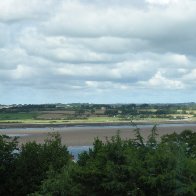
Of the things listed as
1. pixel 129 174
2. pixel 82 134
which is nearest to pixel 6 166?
pixel 129 174

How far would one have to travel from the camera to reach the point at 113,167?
2967 cm

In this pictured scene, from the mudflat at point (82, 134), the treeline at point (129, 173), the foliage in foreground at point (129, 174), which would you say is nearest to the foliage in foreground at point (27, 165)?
the treeline at point (129, 173)

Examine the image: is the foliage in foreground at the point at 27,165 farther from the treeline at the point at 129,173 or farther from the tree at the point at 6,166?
the treeline at the point at 129,173

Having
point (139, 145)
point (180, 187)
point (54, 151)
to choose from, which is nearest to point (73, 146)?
point (54, 151)

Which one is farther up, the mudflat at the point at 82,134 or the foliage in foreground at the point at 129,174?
the foliage in foreground at the point at 129,174

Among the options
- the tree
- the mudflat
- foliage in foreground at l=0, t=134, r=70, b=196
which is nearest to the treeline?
foliage in foreground at l=0, t=134, r=70, b=196

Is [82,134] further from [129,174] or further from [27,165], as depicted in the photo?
[129,174]

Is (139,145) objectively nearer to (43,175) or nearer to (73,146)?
(43,175)

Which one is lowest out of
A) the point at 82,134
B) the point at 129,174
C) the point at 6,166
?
the point at 82,134

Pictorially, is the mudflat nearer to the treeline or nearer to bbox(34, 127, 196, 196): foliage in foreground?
the treeline

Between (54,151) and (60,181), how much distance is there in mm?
12329

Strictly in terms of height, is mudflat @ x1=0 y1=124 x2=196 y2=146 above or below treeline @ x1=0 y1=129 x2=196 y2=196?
below

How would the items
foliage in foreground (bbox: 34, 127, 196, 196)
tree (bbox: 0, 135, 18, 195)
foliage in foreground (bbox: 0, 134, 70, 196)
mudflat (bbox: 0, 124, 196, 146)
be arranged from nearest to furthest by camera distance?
foliage in foreground (bbox: 34, 127, 196, 196) < foliage in foreground (bbox: 0, 134, 70, 196) < tree (bbox: 0, 135, 18, 195) < mudflat (bbox: 0, 124, 196, 146)

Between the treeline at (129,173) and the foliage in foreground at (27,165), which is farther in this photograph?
the foliage in foreground at (27,165)
